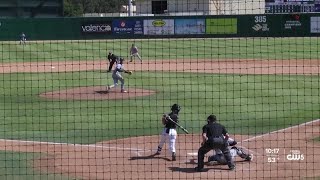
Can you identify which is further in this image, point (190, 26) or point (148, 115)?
point (190, 26)

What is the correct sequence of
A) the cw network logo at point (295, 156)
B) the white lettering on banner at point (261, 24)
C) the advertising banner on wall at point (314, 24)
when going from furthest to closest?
the white lettering on banner at point (261, 24) → the advertising banner on wall at point (314, 24) → the cw network logo at point (295, 156)

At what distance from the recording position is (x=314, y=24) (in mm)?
42219

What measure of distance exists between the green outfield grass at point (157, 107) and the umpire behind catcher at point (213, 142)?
3827 millimetres

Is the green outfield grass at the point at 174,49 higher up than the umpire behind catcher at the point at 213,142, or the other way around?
the green outfield grass at the point at 174,49

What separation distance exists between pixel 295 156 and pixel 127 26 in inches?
1255

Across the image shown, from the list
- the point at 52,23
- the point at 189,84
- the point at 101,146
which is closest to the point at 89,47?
the point at 52,23

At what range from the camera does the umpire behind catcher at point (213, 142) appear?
1216 cm

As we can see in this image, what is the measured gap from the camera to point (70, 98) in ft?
70.7

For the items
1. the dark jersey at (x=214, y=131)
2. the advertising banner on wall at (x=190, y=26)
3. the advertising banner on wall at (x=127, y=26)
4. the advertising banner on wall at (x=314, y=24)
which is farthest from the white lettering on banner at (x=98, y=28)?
the dark jersey at (x=214, y=131)

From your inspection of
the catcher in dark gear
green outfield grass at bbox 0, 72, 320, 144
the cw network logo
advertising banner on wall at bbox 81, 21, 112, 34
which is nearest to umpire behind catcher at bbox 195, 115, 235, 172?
the catcher in dark gear

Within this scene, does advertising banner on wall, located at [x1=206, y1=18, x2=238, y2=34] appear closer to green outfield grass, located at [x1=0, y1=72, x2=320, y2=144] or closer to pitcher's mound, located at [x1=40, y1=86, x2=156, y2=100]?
green outfield grass, located at [x1=0, y1=72, x2=320, y2=144]

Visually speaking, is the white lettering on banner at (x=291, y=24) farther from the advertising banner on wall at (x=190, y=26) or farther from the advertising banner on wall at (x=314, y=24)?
the advertising banner on wall at (x=190, y=26)

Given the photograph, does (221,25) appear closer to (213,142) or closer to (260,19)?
(260,19)

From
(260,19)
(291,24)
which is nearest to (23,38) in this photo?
(260,19)
